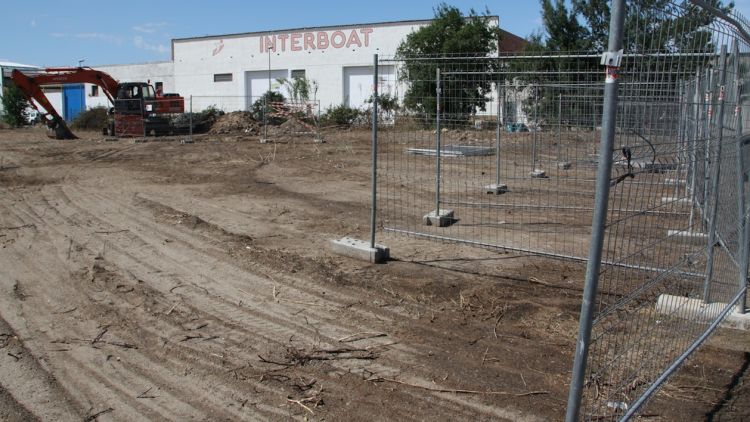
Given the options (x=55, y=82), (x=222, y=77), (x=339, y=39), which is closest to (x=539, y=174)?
(x=55, y=82)

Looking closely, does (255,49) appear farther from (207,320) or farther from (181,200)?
(207,320)

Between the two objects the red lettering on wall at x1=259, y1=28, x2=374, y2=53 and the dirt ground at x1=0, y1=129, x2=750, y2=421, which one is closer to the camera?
the dirt ground at x1=0, y1=129, x2=750, y2=421

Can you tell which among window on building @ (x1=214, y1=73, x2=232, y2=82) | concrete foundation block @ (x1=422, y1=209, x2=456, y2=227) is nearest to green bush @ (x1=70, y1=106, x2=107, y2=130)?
window on building @ (x1=214, y1=73, x2=232, y2=82)

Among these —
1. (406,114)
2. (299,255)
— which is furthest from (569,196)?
(299,255)

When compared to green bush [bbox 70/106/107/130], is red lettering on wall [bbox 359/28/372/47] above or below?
above

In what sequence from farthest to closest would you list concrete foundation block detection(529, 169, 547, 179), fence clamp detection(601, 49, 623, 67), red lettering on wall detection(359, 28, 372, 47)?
red lettering on wall detection(359, 28, 372, 47), concrete foundation block detection(529, 169, 547, 179), fence clamp detection(601, 49, 623, 67)

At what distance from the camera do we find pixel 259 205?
39.1ft

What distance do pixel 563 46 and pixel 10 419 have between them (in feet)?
96.9

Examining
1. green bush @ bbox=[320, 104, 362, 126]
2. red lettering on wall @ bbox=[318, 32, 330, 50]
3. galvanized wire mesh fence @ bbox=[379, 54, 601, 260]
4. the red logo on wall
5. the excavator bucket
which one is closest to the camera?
galvanized wire mesh fence @ bbox=[379, 54, 601, 260]

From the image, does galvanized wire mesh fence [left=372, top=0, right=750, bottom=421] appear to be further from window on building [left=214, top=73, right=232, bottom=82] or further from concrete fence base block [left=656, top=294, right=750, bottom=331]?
window on building [left=214, top=73, right=232, bottom=82]

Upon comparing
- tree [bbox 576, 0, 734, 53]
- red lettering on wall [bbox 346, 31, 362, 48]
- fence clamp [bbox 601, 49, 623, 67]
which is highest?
red lettering on wall [bbox 346, 31, 362, 48]

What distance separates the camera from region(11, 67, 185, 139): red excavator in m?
27.1

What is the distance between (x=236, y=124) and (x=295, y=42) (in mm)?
15730

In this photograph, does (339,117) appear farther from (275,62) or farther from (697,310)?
(697,310)
